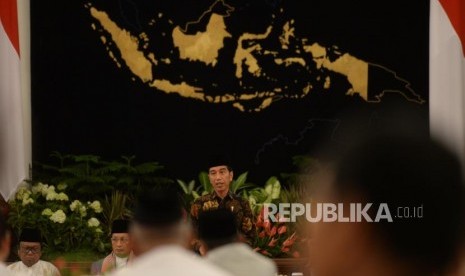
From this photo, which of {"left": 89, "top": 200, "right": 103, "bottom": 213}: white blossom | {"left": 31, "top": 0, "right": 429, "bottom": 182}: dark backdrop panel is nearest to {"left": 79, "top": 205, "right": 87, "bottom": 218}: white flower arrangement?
{"left": 89, "top": 200, "right": 103, "bottom": 213}: white blossom

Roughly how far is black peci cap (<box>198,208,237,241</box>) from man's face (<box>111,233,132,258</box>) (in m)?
3.61

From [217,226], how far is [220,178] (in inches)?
158

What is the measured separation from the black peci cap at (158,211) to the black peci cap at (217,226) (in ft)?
3.87

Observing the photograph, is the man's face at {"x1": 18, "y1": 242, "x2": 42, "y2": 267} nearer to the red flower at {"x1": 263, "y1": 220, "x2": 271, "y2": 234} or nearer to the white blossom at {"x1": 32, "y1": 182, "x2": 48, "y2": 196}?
the white blossom at {"x1": 32, "y1": 182, "x2": 48, "y2": 196}

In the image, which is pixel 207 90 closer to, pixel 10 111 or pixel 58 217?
pixel 10 111

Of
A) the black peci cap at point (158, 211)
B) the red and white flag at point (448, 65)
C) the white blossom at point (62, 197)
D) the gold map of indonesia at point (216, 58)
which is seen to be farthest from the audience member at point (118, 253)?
the black peci cap at point (158, 211)

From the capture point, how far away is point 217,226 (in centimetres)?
371

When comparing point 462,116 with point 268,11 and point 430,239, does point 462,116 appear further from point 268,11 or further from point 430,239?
point 430,239

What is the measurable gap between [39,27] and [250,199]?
102 inches

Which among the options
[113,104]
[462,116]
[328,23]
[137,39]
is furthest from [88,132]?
[462,116]

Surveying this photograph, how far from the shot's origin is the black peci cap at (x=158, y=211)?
246cm

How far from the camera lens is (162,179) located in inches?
352

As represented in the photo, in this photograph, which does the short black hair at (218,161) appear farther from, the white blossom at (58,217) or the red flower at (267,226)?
the white blossom at (58,217)

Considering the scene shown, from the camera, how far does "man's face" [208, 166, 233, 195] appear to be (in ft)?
25.3
